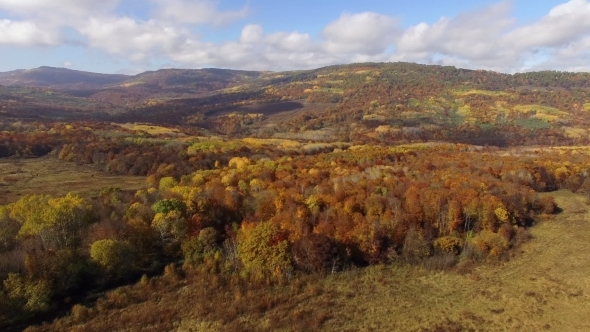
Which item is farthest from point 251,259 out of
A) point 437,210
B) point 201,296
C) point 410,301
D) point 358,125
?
point 358,125

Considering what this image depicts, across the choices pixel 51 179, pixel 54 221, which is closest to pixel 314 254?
pixel 54 221

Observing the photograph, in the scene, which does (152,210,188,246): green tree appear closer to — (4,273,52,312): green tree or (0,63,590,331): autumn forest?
(0,63,590,331): autumn forest

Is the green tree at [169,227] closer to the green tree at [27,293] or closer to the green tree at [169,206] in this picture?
the green tree at [169,206]

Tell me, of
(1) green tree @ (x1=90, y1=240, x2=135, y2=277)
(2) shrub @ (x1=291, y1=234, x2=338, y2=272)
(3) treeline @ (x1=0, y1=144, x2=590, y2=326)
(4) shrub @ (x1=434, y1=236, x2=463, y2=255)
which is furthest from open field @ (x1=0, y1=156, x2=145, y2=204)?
(4) shrub @ (x1=434, y1=236, x2=463, y2=255)

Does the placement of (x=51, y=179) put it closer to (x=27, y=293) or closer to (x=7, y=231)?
(x=7, y=231)

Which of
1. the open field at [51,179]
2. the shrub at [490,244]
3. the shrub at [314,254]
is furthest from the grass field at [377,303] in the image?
the open field at [51,179]
